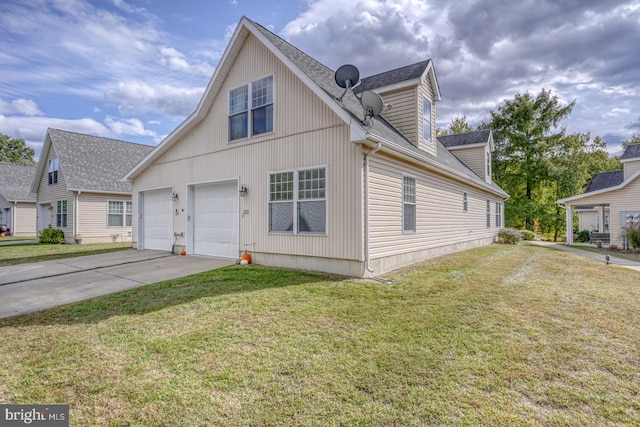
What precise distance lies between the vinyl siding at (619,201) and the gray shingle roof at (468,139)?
7.56 m

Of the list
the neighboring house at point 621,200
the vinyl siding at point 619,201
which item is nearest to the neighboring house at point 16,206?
the neighboring house at point 621,200

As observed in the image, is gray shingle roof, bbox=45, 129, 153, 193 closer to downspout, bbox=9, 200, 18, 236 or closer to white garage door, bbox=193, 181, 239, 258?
white garage door, bbox=193, 181, 239, 258

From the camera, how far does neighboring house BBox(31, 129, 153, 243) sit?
17.6 meters

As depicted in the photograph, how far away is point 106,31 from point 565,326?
13583mm

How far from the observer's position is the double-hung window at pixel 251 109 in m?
8.73

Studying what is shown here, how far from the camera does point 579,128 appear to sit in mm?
28156

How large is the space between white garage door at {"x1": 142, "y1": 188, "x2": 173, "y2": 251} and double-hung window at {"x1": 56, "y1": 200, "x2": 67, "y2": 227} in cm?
963

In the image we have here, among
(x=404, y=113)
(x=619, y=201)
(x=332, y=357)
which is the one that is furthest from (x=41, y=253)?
(x=619, y=201)

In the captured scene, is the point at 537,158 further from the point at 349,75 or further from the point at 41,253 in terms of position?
the point at 41,253

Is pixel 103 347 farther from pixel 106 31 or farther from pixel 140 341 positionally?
pixel 106 31

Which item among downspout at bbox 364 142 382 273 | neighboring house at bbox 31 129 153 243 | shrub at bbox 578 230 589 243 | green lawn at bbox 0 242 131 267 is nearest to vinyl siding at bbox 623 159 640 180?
shrub at bbox 578 230 589 243

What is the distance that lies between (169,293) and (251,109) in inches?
224

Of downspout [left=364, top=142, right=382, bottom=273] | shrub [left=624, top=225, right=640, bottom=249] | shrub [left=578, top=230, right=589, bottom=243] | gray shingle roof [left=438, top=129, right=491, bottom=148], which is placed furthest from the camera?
shrub [left=578, top=230, right=589, bottom=243]

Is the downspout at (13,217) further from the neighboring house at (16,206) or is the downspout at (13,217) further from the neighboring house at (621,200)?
the neighboring house at (621,200)
